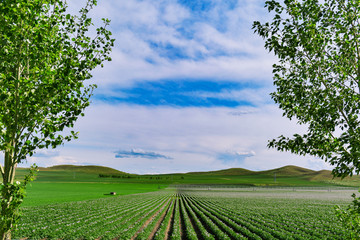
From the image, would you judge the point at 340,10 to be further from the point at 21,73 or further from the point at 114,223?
the point at 114,223

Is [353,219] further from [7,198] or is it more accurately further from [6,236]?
[6,236]

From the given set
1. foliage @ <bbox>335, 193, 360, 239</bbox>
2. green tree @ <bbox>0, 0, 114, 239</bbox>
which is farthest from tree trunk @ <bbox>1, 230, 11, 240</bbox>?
foliage @ <bbox>335, 193, 360, 239</bbox>

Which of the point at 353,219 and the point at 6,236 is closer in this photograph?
the point at 6,236

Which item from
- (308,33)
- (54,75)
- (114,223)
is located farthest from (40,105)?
(114,223)

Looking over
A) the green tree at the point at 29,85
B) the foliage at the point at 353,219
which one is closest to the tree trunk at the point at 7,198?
the green tree at the point at 29,85

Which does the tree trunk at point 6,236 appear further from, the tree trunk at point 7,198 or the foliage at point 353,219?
the foliage at point 353,219

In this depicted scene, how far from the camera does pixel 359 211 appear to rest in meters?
6.72

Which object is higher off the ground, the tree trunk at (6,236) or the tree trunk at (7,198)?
the tree trunk at (7,198)

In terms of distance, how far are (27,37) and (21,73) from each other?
4.09 feet

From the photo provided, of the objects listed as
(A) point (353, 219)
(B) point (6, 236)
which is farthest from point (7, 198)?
(A) point (353, 219)

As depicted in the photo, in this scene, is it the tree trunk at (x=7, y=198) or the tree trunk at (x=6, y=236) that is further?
the tree trunk at (x=6, y=236)

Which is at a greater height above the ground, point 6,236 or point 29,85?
point 29,85

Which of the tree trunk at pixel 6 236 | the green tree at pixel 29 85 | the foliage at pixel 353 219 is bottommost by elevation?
the tree trunk at pixel 6 236

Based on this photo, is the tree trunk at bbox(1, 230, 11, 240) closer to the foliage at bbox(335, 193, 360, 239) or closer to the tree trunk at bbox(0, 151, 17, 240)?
the tree trunk at bbox(0, 151, 17, 240)
